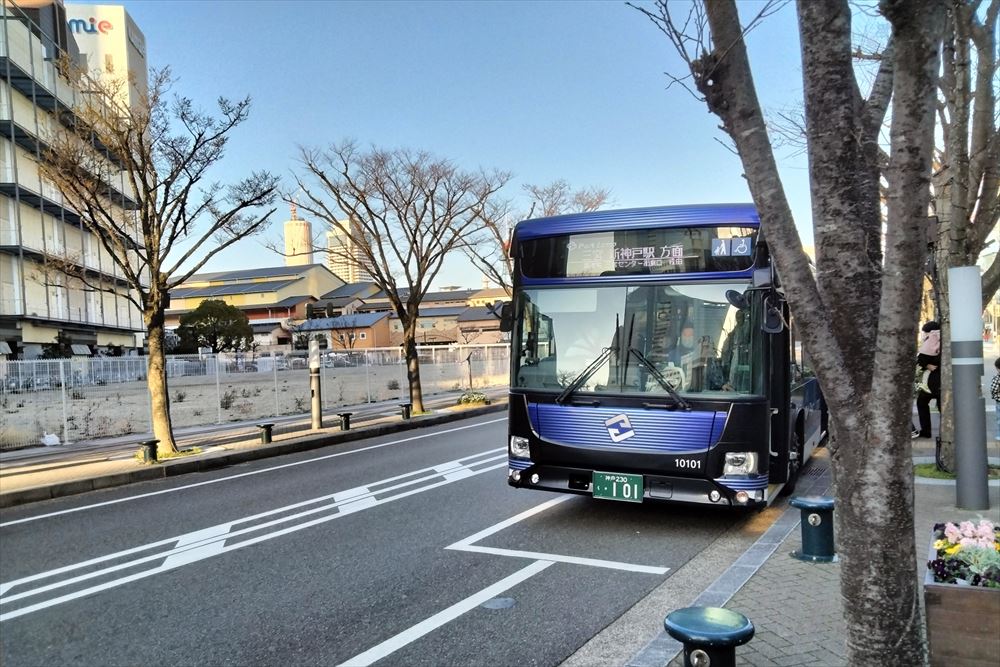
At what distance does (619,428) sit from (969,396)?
3346 mm

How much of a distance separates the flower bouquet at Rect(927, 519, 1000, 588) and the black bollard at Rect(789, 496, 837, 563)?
2.11m

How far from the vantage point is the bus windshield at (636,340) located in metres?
6.36

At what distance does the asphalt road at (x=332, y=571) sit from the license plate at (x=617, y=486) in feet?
1.48

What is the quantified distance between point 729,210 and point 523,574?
3768 mm

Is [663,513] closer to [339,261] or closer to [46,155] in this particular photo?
[46,155]

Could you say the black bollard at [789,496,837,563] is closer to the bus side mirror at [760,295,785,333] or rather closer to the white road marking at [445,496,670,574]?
the white road marking at [445,496,670,574]

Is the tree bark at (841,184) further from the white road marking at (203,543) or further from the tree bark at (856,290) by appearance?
the white road marking at (203,543)

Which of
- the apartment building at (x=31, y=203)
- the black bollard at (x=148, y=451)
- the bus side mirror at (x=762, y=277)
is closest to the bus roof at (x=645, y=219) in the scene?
the bus side mirror at (x=762, y=277)

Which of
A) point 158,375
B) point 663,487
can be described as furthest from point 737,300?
point 158,375

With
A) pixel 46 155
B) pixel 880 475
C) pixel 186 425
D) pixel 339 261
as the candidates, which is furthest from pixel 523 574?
pixel 339 261

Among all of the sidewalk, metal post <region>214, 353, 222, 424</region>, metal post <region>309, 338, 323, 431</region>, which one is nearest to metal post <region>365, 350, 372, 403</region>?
metal post <region>214, 353, 222, 424</region>

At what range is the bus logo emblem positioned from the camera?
645 cm

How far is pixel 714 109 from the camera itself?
263 centimetres

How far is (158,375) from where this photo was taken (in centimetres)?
1299
